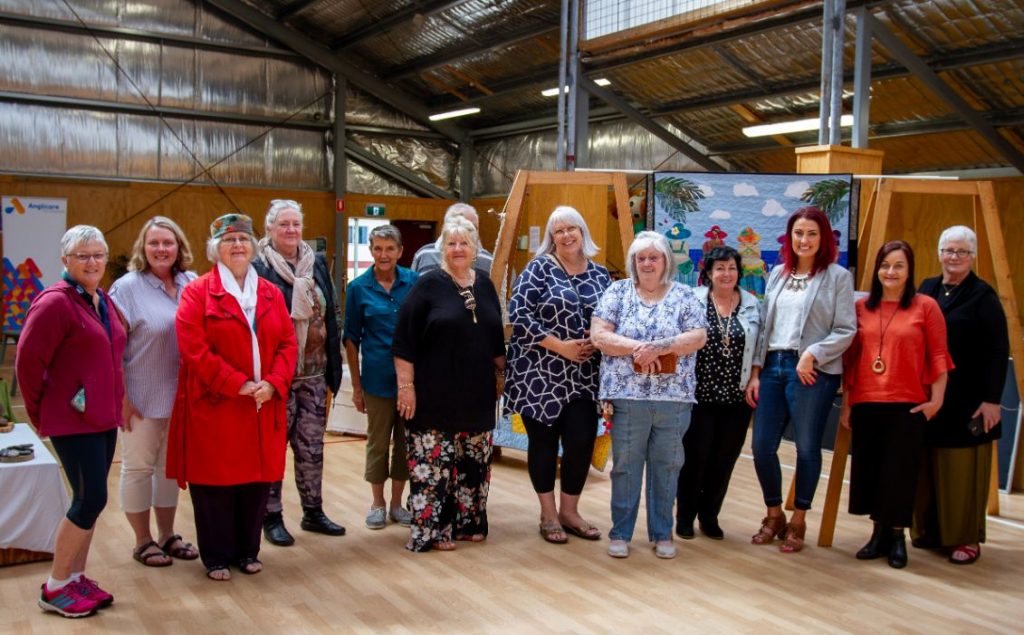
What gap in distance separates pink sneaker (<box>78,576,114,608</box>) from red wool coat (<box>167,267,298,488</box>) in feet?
1.49

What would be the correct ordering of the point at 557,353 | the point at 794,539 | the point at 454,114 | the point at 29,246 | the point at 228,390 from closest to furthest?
1. the point at 228,390
2. the point at 557,353
3. the point at 794,539
4. the point at 29,246
5. the point at 454,114

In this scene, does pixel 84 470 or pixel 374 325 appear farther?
pixel 374 325

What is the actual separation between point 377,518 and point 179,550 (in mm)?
935

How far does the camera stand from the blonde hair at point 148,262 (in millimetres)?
3631

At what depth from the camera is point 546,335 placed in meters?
4.02

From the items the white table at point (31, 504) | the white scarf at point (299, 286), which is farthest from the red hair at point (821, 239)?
the white table at point (31, 504)

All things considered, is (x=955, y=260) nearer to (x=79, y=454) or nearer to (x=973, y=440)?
(x=973, y=440)

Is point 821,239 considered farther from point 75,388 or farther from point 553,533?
point 75,388

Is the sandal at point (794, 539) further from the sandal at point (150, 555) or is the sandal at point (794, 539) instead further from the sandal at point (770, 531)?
the sandal at point (150, 555)

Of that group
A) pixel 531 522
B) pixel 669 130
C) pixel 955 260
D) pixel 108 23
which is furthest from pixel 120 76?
pixel 955 260

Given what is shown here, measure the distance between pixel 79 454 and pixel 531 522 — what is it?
219cm

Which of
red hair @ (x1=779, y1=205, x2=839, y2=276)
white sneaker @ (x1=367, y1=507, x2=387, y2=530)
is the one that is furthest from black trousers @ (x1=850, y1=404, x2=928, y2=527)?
white sneaker @ (x1=367, y1=507, x2=387, y2=530)

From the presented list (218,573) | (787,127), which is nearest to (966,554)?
(218,573)

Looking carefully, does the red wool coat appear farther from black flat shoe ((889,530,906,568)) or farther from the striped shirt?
black flat shoe ((889,530,906,568))
